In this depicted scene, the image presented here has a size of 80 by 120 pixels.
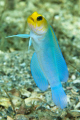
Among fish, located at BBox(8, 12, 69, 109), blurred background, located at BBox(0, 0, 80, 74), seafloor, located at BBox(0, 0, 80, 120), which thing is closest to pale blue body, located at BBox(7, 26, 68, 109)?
fish, located at BBox(8, 12, 69, 109)

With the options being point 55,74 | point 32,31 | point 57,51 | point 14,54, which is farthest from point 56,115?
point 14,54

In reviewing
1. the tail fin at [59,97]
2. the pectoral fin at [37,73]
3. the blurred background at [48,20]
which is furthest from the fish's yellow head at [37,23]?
the blurred background at [48,20]

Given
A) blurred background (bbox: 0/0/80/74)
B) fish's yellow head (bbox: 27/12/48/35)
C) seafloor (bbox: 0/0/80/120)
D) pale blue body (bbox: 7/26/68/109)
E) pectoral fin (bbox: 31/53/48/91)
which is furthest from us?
blurred background (bbox: 0/0/80/74)

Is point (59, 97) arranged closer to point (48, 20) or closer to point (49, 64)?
point (49, 64)

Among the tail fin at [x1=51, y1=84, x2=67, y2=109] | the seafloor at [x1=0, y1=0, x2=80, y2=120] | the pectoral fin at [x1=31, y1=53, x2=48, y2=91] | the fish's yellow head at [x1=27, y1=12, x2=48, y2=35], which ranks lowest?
the seafloor at [x1=0, y1=0, x2=80, y2=120]

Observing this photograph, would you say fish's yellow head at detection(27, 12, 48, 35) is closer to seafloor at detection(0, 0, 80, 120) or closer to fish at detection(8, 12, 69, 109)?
fish at detection(8, 12, 69, 109)

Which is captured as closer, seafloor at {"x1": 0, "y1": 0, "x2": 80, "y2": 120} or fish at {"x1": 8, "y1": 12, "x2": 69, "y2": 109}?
fish at {"x1": 8, "y1": 12, "x2": 69, "y2": 109}

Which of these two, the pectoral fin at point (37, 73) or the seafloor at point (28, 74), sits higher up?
the pectoral fin at point (37, 73)

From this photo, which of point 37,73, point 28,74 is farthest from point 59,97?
point 28,74

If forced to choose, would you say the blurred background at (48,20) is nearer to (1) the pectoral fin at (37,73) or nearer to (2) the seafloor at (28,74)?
(2) the seafloor at (28,74)
